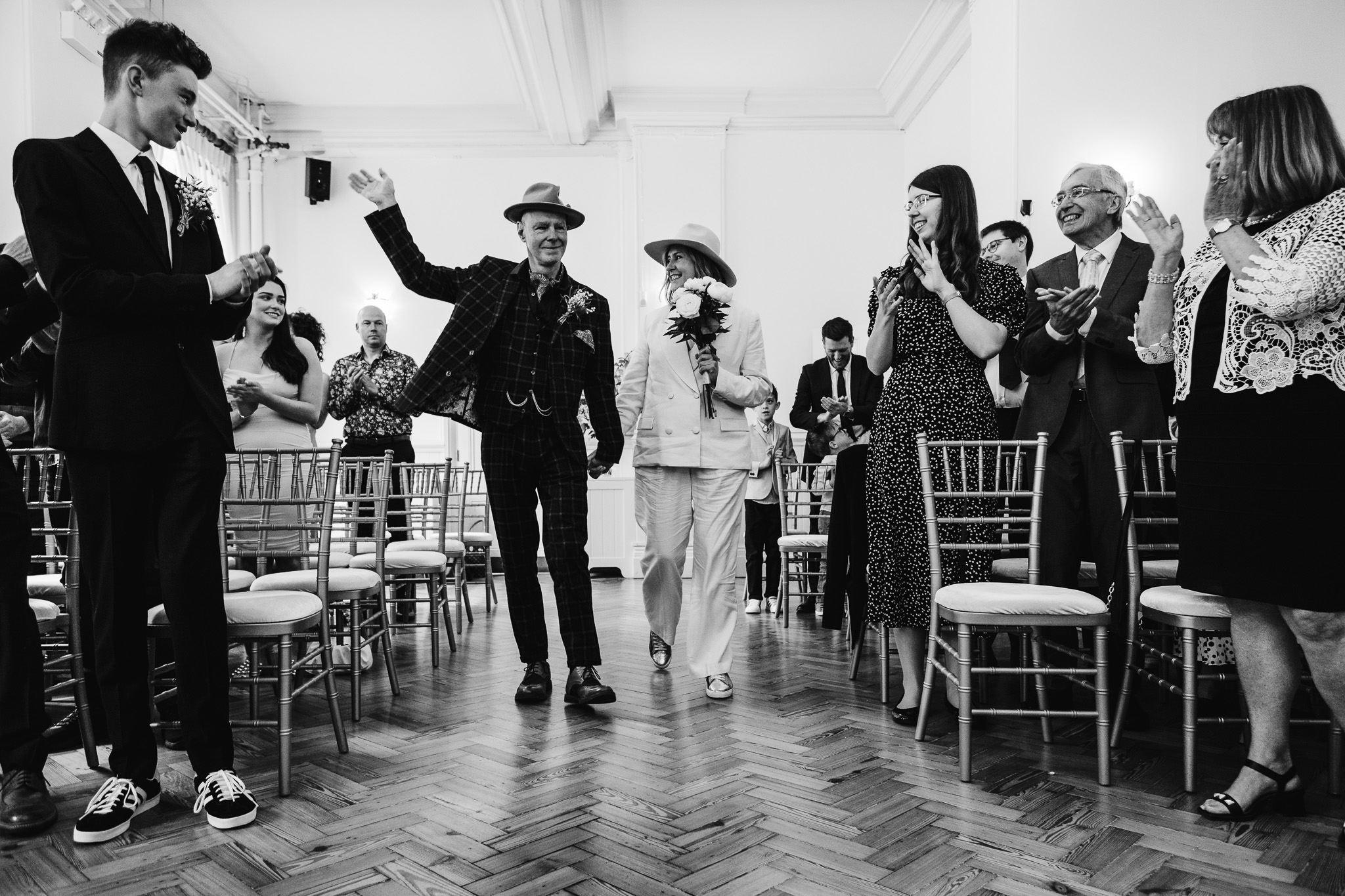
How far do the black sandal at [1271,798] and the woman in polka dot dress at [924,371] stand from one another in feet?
3.03

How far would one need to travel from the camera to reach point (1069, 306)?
108 inches

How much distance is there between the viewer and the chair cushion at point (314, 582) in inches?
115

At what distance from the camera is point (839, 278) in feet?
26.7

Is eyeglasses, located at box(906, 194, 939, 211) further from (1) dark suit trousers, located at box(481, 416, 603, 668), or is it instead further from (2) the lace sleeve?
(1) dark suit trousers, located at box(481, 416, 603, 668)

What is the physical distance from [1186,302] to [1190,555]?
0.63 meters

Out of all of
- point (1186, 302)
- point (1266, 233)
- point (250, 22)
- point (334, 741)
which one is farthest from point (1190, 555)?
point (250, 22)

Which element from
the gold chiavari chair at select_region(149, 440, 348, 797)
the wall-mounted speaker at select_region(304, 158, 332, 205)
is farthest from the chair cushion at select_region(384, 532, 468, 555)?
the wall-mounted speaker at select_region(304, 158, 332, 205)

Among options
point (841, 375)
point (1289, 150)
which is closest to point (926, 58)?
point (841, 375)

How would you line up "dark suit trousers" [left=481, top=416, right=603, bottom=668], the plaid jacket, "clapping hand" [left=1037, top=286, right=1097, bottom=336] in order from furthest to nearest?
"dark suit trousers" [left=481, top=416, right=603, bottom=668] < the plaid jacket < "clapping hand" [left=1037, top=286, right=1097, bottom=336]

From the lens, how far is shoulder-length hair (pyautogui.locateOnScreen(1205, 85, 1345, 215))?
80.0 inches

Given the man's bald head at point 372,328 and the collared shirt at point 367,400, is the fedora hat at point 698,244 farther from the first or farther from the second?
the man's bald head at point 372,328

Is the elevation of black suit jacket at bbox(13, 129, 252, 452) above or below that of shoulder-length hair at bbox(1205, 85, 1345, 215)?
below

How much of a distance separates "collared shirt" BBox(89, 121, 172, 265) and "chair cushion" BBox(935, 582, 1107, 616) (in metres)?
2.21

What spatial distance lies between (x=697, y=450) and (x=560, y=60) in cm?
451
